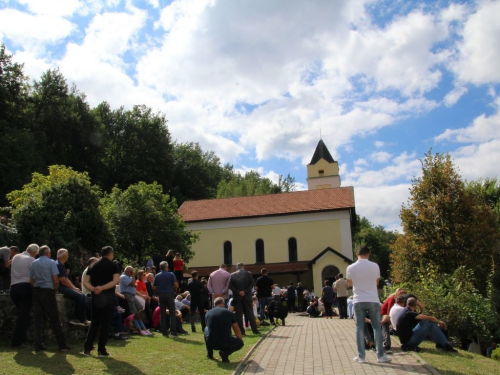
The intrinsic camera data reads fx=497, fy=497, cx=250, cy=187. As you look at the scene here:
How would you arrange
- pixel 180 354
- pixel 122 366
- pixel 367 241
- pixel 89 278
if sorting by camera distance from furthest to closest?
1. pixel 367 241
2. pixel 180 354
3. pixel 89 278
4. pixel 122 366

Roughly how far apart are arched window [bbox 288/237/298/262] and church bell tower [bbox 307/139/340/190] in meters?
18.5

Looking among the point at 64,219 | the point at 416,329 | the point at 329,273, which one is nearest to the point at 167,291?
the point at 416,329

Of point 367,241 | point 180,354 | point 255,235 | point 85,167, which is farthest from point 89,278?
point 367,241

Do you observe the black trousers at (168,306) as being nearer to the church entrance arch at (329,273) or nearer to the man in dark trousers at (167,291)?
the man in dark trousers at (167,291)

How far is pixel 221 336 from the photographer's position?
8586mm

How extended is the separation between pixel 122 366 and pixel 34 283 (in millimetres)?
2332

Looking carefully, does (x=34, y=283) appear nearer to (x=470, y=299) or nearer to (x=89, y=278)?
(x=89, y=278)

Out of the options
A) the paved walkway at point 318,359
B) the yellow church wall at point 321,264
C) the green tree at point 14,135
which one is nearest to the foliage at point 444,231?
the paved walkway at point 318,359

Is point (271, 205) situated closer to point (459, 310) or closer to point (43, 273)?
point (459, 310)

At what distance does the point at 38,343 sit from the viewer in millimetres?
8695

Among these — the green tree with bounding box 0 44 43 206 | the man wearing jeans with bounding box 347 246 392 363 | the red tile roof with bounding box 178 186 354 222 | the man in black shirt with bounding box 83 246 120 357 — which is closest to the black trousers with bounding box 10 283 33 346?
the man in black shirt with bounding box 83 246 120 357

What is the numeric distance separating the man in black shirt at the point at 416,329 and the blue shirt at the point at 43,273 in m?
6.61

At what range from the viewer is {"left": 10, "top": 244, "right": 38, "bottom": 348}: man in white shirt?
897 centimetres

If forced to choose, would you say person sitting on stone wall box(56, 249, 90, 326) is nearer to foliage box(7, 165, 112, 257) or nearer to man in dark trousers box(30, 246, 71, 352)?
man in dark trousers box(30, 246, 71, 352)
